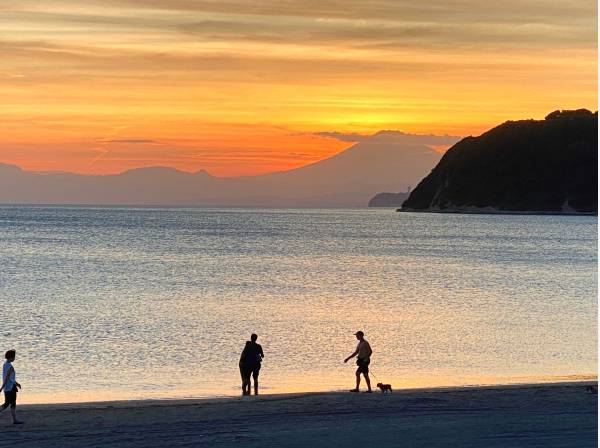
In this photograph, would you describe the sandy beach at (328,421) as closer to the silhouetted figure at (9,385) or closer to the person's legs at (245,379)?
the silhouetted figure at (9,385)

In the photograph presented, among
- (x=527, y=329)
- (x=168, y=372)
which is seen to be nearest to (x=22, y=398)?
(x=168, y=372)

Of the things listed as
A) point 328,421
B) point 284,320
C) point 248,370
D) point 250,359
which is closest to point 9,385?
point 328,421

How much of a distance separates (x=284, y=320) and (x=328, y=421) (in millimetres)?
27631

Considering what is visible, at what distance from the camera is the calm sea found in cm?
3148

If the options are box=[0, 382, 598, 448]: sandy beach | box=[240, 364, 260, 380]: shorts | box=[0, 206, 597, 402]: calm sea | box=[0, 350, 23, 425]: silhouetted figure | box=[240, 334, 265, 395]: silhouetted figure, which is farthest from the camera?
box=[0, 206, 597, 402]: calm sea

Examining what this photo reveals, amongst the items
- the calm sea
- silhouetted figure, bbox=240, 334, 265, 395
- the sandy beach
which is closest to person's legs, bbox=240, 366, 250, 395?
silhouetted figure, bbox=240, 334, 265, 395

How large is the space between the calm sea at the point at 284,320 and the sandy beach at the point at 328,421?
5.97 m

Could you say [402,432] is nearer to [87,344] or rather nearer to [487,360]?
[487,360]

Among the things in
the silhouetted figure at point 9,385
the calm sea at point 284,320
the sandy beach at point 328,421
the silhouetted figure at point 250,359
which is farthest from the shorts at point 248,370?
the silhouetted figure at point 9,385

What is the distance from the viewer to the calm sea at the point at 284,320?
3148 cm

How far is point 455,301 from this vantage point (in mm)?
60188

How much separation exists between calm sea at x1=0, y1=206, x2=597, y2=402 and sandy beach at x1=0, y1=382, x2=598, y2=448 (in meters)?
5.97

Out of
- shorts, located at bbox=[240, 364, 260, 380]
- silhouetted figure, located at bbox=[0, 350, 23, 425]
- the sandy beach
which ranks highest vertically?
silhouetted figure, located at bbox=[0, 350, 23, 425]

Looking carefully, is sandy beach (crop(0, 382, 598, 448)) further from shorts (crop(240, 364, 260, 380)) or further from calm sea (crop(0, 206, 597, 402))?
calm sea (crop(0, 206, 597, 402))
